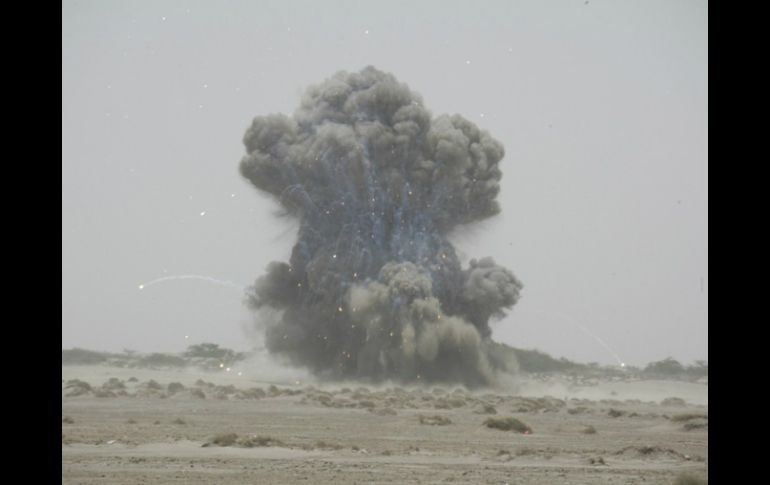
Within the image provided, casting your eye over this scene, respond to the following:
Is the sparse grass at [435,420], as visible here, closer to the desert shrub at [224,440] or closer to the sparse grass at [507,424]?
the sparse grass at [507,424]

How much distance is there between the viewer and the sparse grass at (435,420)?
115 ft

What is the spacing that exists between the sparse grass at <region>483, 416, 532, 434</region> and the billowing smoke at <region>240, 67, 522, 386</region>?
17.2m

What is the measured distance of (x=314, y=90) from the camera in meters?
54.8

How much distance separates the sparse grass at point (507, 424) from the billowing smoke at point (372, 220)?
17187 millimetres

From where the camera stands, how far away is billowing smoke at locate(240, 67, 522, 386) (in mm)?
52750

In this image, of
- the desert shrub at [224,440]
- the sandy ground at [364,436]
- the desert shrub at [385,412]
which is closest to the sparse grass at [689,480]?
the sandy ground at [364,436]

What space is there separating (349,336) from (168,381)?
10658 mm

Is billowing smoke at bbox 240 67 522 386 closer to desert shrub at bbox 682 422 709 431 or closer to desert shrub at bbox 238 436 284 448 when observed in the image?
desert shrub at bbox 682 422 709 431

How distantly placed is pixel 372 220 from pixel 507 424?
21165 millimetres

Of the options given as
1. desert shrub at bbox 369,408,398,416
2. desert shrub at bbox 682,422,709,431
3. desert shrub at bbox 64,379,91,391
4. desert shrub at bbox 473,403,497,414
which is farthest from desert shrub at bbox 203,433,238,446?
desert shrub at bbox 64,379,91,391

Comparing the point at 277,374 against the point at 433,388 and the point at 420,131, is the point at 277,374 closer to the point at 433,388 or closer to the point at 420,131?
the point at 433,388

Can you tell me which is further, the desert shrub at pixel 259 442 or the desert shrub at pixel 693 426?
the desert shrub at pixel 693 426

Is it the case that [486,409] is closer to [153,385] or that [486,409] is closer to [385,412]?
[385,412]

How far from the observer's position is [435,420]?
3578cm
